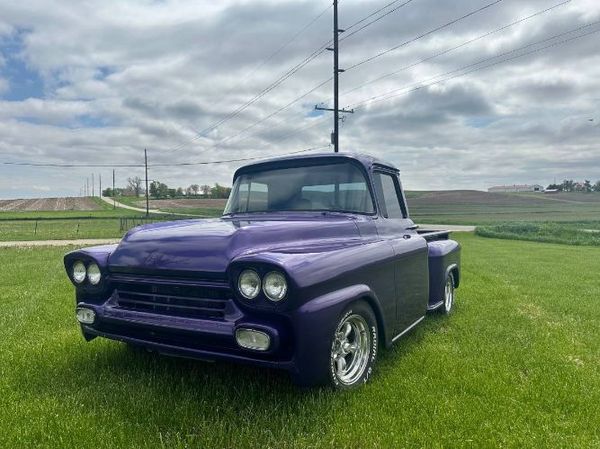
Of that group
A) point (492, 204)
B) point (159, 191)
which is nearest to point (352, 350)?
point (492, 204)

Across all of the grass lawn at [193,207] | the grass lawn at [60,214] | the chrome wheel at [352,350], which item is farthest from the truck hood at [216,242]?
the grass lawn at [60,214]

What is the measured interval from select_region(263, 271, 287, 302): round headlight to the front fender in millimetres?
154

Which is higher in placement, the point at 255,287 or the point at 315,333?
the point at 255,287

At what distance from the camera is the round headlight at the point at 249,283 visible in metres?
3.04

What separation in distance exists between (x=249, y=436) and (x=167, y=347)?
86 centimetres

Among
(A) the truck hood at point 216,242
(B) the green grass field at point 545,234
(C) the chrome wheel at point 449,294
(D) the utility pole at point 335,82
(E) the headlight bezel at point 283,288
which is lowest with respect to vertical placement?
(B) the green grass field at point 545,234

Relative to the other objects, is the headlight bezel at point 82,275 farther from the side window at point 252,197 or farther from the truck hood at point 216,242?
the side window at point 252,197

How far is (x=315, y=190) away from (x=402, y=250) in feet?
3.28

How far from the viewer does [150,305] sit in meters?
3.54

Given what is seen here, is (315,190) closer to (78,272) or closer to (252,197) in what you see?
(252,197)

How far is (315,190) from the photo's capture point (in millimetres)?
4590

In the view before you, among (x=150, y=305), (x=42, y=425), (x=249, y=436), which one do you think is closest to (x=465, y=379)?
(x=249, y=436)

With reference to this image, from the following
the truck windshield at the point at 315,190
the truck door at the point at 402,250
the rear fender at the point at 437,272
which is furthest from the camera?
the rear fender at the point at 437,272

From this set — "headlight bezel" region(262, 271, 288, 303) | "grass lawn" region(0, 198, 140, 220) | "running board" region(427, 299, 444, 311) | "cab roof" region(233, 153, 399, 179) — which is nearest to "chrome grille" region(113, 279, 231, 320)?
"headlight bezel" region(262, 271, 288, 303)
